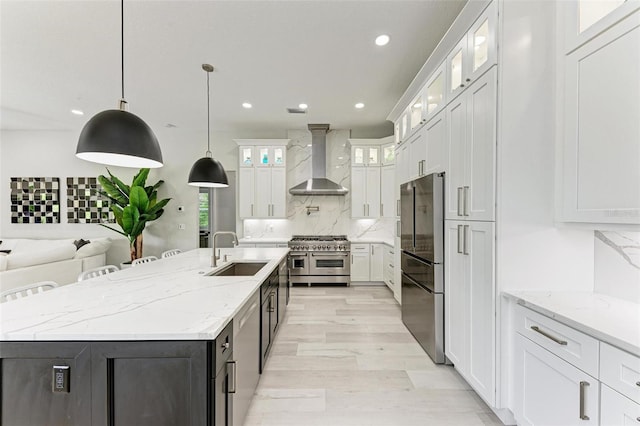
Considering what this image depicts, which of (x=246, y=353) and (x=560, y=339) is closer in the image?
(x=560, y=339)

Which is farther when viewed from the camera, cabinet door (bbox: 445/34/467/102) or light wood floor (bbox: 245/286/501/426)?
cabinet door (bbox: 445/34/467/102)

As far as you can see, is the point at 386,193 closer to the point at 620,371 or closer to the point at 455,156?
the point at 455,156

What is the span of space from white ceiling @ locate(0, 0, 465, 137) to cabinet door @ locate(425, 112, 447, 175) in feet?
2.88

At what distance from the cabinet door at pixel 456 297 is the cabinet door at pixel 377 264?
2.77 metres

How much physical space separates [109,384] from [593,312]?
2.33m

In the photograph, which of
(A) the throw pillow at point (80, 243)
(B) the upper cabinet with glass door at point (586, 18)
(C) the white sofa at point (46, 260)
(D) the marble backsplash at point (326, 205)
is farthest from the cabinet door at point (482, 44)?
(A) the throw pillow at point (80, 243)

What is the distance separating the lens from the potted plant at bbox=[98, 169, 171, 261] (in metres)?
5.04

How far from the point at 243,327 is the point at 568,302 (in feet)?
6.28

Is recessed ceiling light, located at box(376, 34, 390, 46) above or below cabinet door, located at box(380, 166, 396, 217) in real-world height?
above

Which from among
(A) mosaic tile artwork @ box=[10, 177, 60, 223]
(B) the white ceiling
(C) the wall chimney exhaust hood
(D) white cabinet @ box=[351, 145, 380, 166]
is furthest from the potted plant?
(D) white cabinet @ box=[351, 145, 380, 166]

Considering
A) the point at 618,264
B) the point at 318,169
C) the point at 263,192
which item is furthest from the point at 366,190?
the point at 618,264

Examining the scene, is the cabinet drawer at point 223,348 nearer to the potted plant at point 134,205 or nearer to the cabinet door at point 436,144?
the cabinet door at point 436,144

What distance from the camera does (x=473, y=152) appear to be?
2.00 meters

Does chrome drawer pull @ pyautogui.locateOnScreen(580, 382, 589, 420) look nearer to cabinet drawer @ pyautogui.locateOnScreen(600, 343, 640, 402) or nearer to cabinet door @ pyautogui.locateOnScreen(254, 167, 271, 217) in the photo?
cabinet drawer @ pyautogui.locateOnScreen(600, 343, 640, 402)
